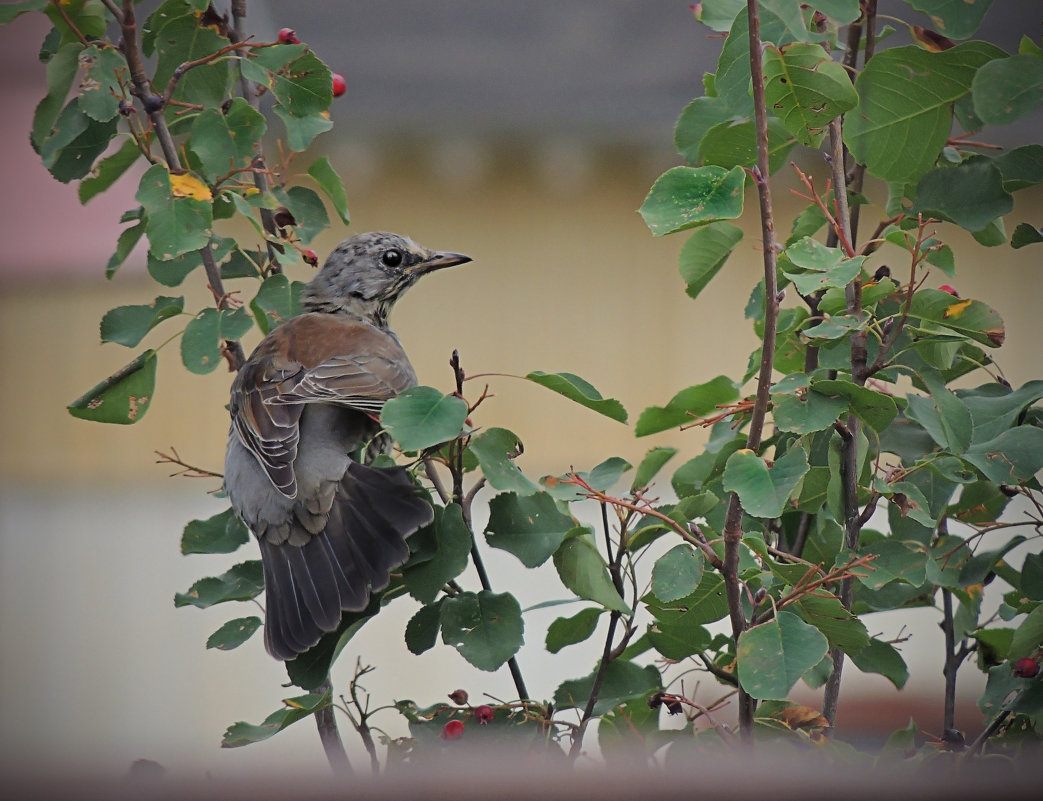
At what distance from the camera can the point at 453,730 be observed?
123cm

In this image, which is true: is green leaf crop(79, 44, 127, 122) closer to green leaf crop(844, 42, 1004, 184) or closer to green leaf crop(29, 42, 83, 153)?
green leaf crop(29, 42, 83, 153)

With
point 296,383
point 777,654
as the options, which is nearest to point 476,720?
point 777,654

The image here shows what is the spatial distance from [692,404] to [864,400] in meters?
0.30

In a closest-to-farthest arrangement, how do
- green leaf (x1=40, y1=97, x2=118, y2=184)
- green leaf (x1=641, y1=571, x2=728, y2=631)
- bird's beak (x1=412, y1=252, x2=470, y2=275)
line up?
green leaf (x1=641, y1=571, x2=728, y2=631)
green leaf (x1=40, y1=97, x2=118, y2=184)
bird's beak (x1=412, y1=252, x2=470, y2=275)

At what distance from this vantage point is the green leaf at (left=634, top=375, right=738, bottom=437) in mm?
1427

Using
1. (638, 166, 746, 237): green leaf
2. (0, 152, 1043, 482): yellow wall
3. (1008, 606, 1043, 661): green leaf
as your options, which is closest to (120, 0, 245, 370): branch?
(638, 166, 746, 237): green leaf

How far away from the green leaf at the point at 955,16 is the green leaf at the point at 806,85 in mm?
228

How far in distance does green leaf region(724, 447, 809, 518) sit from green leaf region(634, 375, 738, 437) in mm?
315

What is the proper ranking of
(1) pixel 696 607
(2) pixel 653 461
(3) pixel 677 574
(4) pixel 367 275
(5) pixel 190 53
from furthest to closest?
1. (4) pixel 367 275
2. (5) pixel 190 53
3. (2) pixel 653 461
4. (1) pixel 696 607
5. (3) pixel 677 574

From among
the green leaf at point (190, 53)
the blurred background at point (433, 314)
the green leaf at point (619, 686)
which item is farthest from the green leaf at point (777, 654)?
the blurred background at point (433, 314)

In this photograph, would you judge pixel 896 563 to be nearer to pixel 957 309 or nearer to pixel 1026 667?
pixel 1026 667

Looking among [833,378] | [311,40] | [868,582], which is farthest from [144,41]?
[311,40]

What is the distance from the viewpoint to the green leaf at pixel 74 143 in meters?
1.51

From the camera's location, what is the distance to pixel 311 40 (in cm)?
556
